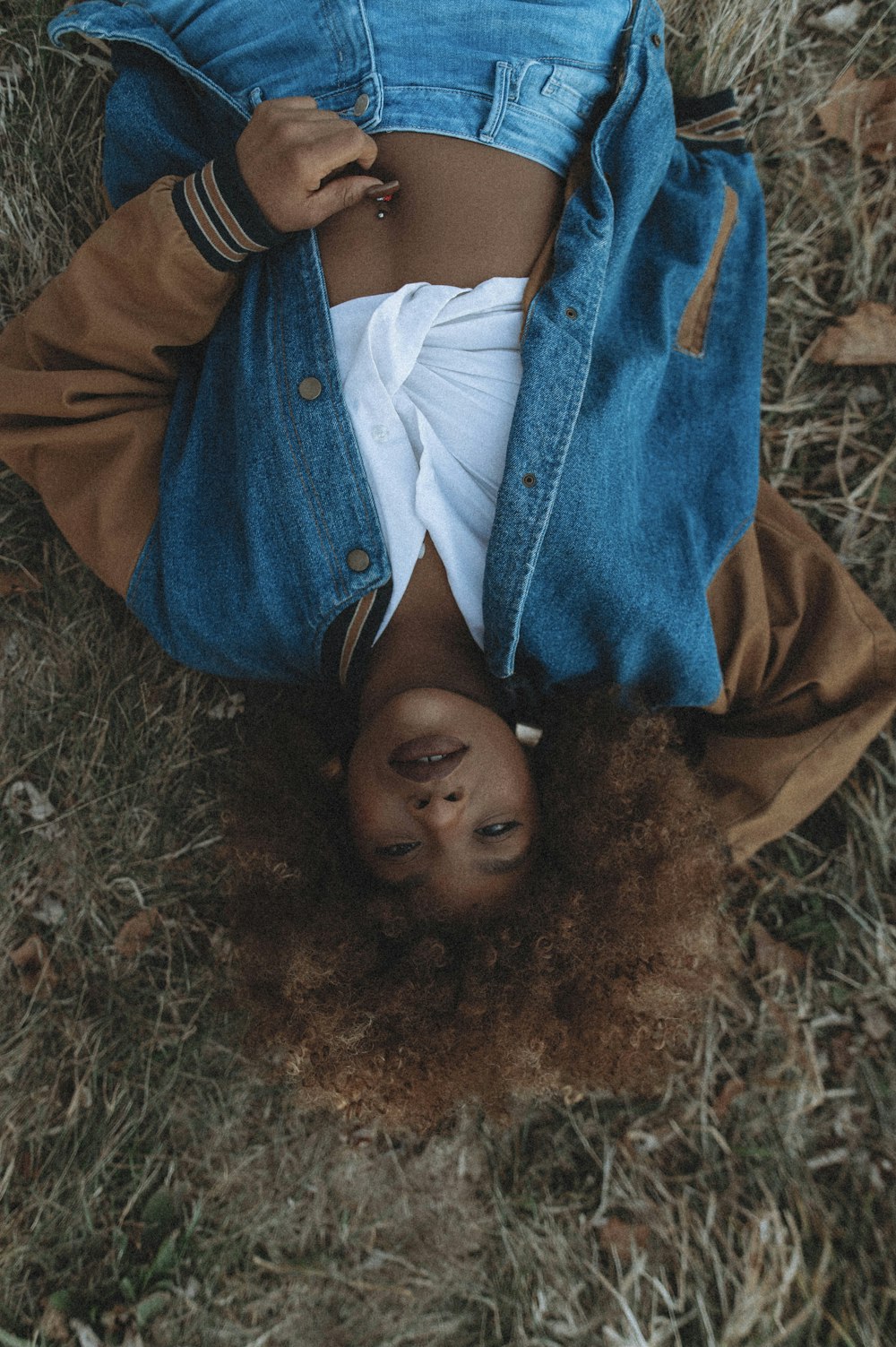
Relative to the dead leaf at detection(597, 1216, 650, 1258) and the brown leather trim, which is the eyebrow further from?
the dead leaf at detection(597, 1216, 650, 1258)

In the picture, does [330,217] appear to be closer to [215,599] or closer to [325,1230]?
[215,599]

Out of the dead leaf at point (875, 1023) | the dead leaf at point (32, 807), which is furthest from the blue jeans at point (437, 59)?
the dead leaf at point (875, 1023)

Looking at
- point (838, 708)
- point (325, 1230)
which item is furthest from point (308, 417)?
point (325, 1230)

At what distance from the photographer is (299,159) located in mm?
1913

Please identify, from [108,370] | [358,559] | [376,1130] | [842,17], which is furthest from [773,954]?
[842,17]

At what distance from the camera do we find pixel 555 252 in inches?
80.0

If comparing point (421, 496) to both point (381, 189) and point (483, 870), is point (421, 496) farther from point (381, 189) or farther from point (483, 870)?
point (483, 870)

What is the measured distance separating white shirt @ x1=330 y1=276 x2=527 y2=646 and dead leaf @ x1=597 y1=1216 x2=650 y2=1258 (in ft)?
6.14

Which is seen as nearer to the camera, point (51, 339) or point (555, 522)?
point (555, 522)

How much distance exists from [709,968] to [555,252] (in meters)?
1.61

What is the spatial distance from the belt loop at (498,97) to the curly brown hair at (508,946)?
1256 millimetres

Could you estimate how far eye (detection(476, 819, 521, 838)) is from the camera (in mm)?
1895

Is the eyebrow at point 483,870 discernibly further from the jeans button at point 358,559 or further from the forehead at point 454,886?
the jeans button at point 358,559

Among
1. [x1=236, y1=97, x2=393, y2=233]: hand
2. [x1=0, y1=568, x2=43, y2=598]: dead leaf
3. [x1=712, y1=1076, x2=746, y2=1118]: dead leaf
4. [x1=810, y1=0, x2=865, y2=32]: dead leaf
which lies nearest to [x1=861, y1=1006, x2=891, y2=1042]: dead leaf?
[x1=712, y1=1076, x2=746, y2=1118]: dead leaf
